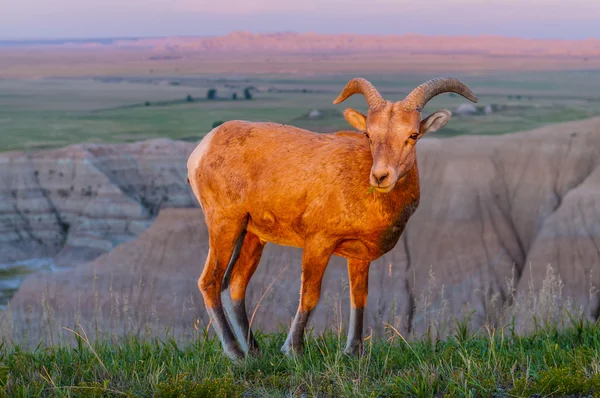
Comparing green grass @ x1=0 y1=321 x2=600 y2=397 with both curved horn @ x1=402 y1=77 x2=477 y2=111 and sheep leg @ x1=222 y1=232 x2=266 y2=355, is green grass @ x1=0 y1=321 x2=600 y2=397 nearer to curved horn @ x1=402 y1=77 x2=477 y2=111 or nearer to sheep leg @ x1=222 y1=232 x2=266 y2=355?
sheep leg @ x1=222 y1=232 x2=266 y2=355

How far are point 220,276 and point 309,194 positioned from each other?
133 cm

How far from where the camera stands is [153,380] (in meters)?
7.45

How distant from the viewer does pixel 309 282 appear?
26.7 ft

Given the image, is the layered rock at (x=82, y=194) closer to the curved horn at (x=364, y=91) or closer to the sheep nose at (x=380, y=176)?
the curved horn at (x=364, y=91)

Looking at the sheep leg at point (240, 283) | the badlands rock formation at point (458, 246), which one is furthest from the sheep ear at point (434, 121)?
the badlands rock formation at point (458, 246)

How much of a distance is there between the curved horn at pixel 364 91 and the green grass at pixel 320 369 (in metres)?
2.36

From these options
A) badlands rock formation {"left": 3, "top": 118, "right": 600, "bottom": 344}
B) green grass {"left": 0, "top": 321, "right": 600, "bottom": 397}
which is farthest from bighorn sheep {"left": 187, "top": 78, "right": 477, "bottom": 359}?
badlands rock formation {"left": 3, "top": 118, "right": 600, "bottom": 344}

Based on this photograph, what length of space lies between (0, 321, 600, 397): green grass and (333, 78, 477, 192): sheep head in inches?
68.7

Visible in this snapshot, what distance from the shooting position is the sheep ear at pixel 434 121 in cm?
784

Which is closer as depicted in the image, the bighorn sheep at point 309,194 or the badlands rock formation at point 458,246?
the bighorn sheep at point 309,194

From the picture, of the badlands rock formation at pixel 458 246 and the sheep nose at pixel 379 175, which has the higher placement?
the sheep nose at pixel 379 175

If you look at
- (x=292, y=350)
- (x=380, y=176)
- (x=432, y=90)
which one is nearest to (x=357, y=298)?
(x=292, y=350)

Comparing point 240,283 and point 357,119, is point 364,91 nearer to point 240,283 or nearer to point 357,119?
point 357,119

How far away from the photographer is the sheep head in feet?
24.1
